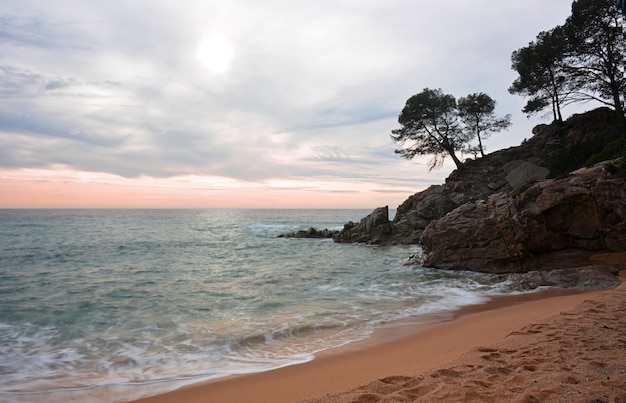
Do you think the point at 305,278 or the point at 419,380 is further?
the point at 305,278

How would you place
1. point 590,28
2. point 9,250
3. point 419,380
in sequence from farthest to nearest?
1. point 9,250
2. point 590,28
3. point 419,380

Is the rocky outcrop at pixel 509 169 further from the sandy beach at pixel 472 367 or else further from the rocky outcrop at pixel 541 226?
the sandy beach at pixel 472 367

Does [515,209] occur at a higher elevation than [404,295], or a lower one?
higher

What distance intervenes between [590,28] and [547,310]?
24.1 meters

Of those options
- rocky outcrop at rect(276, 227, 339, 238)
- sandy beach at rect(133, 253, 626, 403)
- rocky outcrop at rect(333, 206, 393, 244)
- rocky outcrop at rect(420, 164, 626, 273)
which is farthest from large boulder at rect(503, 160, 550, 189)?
sandy beach at rect(133, 253, 626, 403)

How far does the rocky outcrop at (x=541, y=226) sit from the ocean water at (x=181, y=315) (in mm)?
1128

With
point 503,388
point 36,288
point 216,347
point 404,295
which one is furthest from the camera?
point 36,288

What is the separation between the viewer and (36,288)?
13.2 meters

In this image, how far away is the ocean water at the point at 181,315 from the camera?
19.2ft

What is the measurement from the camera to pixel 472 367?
419cm

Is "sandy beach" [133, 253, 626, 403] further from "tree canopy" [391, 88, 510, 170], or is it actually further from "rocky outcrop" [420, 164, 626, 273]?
"tree canopy" [391, 88, 510, 170]

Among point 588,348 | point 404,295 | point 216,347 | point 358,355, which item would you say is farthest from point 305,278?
point 588,348

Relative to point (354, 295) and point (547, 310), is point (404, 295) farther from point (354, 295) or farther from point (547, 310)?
point (547, 310)

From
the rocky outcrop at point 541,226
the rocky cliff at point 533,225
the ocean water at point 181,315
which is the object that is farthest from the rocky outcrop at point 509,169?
the ocean water at point 181,315
